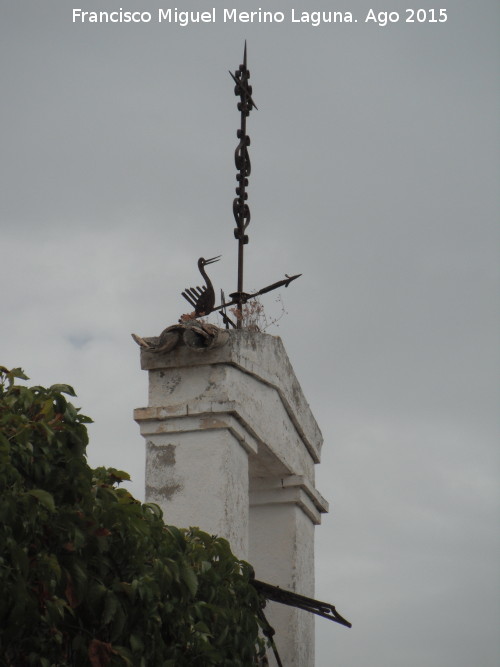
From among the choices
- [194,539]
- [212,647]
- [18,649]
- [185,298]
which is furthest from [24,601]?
[185,298]

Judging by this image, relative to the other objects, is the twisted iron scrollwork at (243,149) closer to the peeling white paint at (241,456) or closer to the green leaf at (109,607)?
the peeling white paint at (241,456)

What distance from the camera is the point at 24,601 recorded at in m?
3.38

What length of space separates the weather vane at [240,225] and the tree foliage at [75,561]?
2.34m

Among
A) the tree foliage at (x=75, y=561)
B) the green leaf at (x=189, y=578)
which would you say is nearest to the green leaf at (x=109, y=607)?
the tree foliage at (x=75, y=561)

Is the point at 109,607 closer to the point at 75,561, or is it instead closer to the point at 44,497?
the point at 75,561

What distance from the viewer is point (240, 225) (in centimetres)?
720

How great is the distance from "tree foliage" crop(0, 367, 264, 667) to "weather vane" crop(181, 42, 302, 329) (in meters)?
2.34

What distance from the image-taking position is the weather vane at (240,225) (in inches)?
262

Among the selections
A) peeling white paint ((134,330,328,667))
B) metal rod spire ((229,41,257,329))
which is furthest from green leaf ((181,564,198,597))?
metal rod spire ((229,41,257,329))

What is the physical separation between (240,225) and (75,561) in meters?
3.72

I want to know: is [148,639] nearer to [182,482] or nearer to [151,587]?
[151,587]

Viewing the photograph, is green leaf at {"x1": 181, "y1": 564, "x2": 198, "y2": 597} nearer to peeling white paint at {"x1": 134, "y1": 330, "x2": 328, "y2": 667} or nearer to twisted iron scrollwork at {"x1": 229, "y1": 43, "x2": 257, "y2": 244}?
peeling white paint at {"x1": 134, "y1": 330, "x2": 328, "y2": 667}

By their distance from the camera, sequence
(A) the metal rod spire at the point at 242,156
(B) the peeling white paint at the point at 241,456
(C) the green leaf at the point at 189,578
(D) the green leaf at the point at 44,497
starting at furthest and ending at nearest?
1. (A) the metal rod spire at the point at 242,156
2. (B) the peeling white paint at the point at 241,456
3. (C) the green leaf at the point at 189,578
4. (D) the green leaf at the point at 44,497

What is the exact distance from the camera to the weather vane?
6.66m
